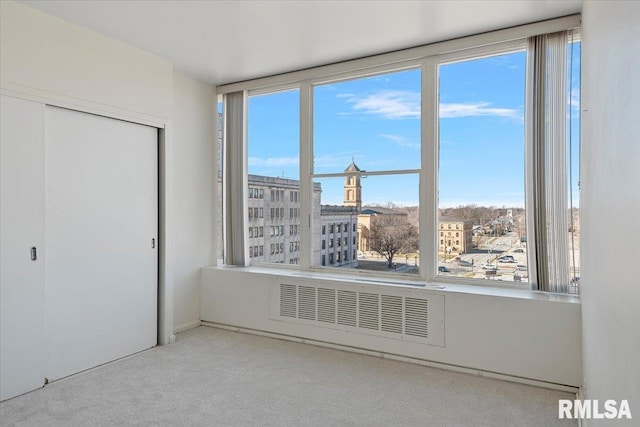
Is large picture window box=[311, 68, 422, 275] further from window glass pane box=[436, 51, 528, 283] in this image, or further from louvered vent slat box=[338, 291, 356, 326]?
louvered vent slat box=[338, 291, 356, 326]

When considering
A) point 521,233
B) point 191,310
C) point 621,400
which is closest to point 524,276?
point 521,233

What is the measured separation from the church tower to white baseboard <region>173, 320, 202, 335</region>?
2.23 m

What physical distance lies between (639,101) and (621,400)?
2.41 ft

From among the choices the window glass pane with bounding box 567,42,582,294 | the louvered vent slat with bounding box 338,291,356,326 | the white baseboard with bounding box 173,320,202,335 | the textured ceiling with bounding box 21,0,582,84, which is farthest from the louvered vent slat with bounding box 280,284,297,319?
the window glass pane with bounding box 567,42,582,294

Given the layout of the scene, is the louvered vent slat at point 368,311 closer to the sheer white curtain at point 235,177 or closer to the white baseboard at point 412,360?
the white baseboard at point 412,360

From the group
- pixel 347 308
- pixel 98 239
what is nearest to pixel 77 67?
pixel 98 239

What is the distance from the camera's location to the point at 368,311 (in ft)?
12.2

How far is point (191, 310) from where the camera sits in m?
4.61

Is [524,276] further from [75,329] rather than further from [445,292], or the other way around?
[75,329]

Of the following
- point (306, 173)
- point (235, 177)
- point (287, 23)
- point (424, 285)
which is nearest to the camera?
point (287, 23)

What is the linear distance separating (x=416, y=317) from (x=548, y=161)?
1680mm

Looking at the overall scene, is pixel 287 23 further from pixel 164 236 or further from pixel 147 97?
pixel 164 236

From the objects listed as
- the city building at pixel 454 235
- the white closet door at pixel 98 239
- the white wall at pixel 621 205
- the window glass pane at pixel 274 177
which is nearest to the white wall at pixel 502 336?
the city building at pixel 454 235

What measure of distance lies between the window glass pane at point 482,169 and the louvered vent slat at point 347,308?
2.84ft
